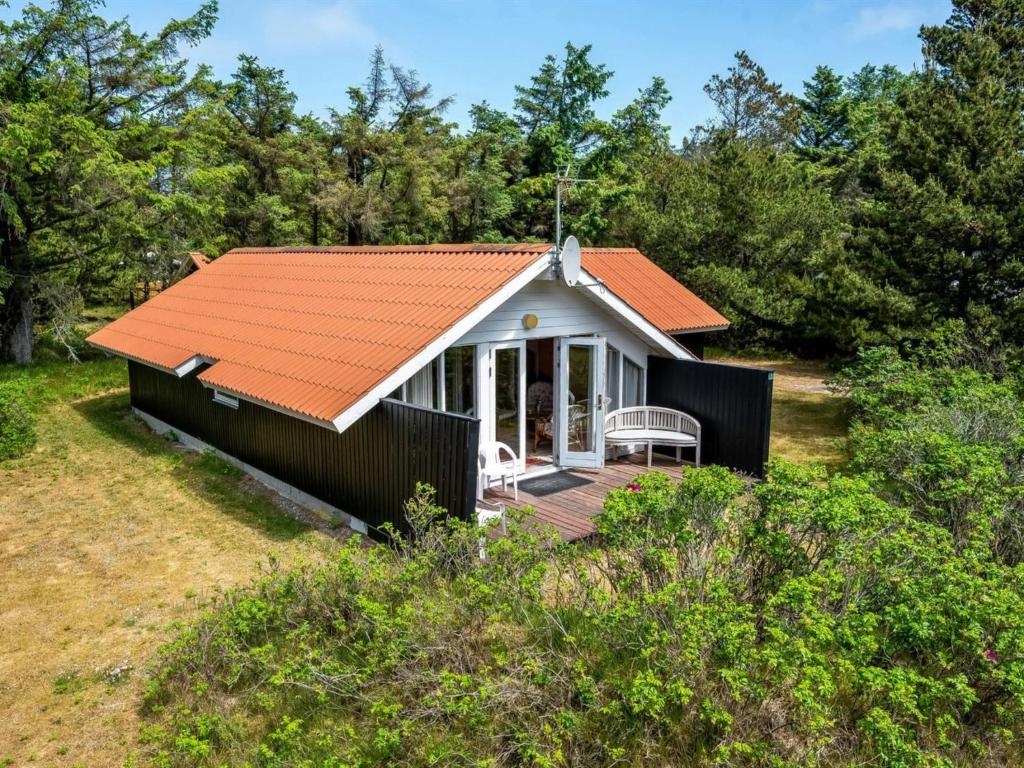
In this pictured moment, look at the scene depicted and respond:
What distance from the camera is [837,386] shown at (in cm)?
1628

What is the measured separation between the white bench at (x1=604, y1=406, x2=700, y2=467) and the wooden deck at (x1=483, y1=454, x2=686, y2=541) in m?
0.38

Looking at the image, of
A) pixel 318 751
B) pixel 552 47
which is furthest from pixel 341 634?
pixel 552 47

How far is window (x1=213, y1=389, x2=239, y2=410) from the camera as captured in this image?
10.9m

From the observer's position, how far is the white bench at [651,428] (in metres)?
10.8

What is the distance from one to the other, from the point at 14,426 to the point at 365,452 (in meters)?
7.96

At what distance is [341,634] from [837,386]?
13.9 m

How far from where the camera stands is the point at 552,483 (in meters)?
10.1

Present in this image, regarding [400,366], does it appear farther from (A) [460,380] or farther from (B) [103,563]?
(B) [103,563]

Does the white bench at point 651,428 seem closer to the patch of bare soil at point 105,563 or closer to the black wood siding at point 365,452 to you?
the black wood siding at point 365,452

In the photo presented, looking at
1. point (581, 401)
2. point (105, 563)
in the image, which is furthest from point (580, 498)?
point (105, 563)

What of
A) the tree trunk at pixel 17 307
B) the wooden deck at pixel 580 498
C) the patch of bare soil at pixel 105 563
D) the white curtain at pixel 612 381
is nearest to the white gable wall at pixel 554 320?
the white curtain at pixel 612 381

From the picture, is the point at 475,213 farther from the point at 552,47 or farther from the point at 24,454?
the point at 24,454

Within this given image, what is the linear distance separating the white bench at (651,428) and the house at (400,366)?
14.4 inches

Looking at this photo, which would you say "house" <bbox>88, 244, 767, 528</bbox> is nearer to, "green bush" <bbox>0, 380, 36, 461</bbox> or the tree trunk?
"green bush" <bbox>0, 380, 36, 461</bbox>
